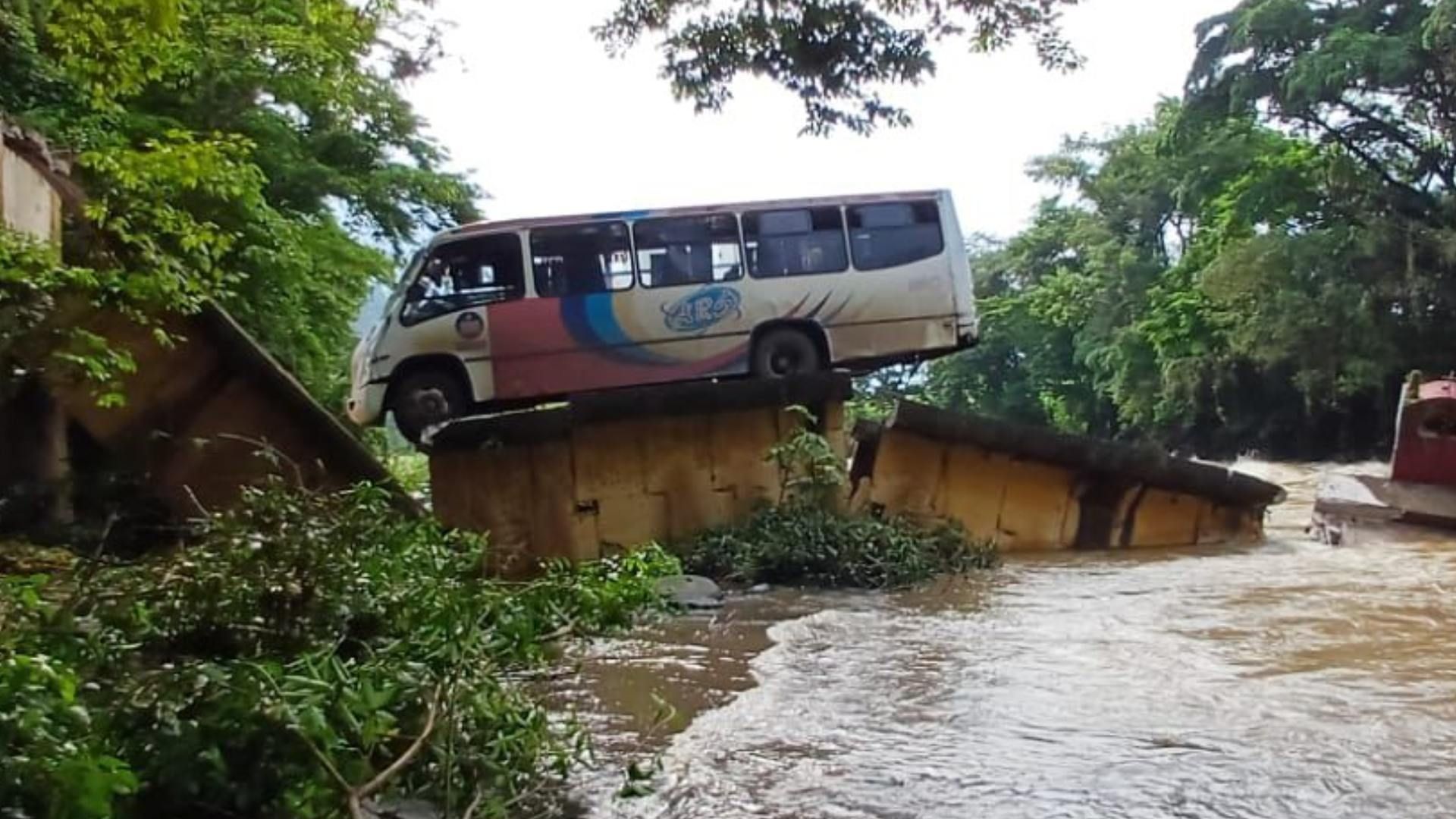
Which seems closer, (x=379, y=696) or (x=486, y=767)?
(x=379, y=696)

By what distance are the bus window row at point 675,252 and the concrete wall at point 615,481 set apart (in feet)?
5.64

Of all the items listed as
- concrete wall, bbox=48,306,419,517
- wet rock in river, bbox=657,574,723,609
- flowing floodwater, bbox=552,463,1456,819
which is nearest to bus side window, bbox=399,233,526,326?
concrete wall, bbox=48,306,419,517

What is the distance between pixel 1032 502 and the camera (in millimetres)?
13773

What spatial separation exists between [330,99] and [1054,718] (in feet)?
36.9

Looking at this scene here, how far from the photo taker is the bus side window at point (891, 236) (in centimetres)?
1358

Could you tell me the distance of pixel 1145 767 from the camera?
4812mm

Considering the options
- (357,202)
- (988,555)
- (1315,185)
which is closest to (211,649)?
(988,555)

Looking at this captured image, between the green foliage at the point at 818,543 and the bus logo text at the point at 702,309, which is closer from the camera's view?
the green foliage at the point at 818,543

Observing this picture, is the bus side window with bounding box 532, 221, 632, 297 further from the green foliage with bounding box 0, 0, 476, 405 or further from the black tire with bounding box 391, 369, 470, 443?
the green foliage with bounding box 0, 0, 476, 405

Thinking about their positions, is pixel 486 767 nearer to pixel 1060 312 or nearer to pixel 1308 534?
pixel 1308 534

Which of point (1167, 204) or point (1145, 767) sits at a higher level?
point (1167, 204)

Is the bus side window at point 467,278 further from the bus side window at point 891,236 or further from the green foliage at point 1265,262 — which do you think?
the green foliage at point 1265,262

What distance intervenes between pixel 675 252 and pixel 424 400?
115 inches

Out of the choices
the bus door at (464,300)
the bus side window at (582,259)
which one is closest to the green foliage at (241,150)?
the bus door at (464,300)
